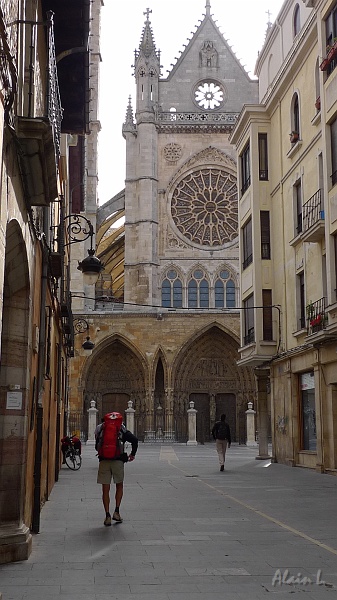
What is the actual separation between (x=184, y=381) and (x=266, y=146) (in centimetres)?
1966

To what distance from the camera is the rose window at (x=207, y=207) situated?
43500 mm

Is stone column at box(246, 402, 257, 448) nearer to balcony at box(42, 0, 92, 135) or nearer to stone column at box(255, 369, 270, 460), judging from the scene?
stone column at box(255, 369, 270, 460)

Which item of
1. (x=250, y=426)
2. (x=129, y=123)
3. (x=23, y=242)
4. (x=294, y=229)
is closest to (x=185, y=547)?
(x=23, y=242)

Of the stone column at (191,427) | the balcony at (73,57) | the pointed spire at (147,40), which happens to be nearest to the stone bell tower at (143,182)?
the pointed spire at (147,40)

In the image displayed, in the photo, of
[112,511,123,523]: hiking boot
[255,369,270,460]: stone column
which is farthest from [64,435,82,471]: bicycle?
[112,511,123,523]: hiking boot

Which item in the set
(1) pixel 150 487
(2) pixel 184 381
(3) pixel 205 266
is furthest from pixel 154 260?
(1) pixel 150 487

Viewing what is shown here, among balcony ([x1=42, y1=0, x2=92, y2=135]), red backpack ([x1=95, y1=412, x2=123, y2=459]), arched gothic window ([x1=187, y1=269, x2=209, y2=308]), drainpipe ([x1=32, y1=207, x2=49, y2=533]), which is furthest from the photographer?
arched gothic window ([x1=187, y1=269, x2=209, y2=308])

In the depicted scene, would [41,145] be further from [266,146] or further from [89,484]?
[266,146]

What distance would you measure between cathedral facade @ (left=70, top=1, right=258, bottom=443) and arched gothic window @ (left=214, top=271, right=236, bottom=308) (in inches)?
2.3

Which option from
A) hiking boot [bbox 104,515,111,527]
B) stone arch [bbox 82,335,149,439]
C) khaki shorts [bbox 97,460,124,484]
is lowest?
hiking boot [bbox 104,515,111,527]

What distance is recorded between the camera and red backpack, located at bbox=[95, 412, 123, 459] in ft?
31.1

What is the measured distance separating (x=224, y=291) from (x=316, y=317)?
24.2 m

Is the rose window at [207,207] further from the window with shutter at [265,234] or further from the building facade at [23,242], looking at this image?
the building facade at [23,242]

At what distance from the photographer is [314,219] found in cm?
1859
